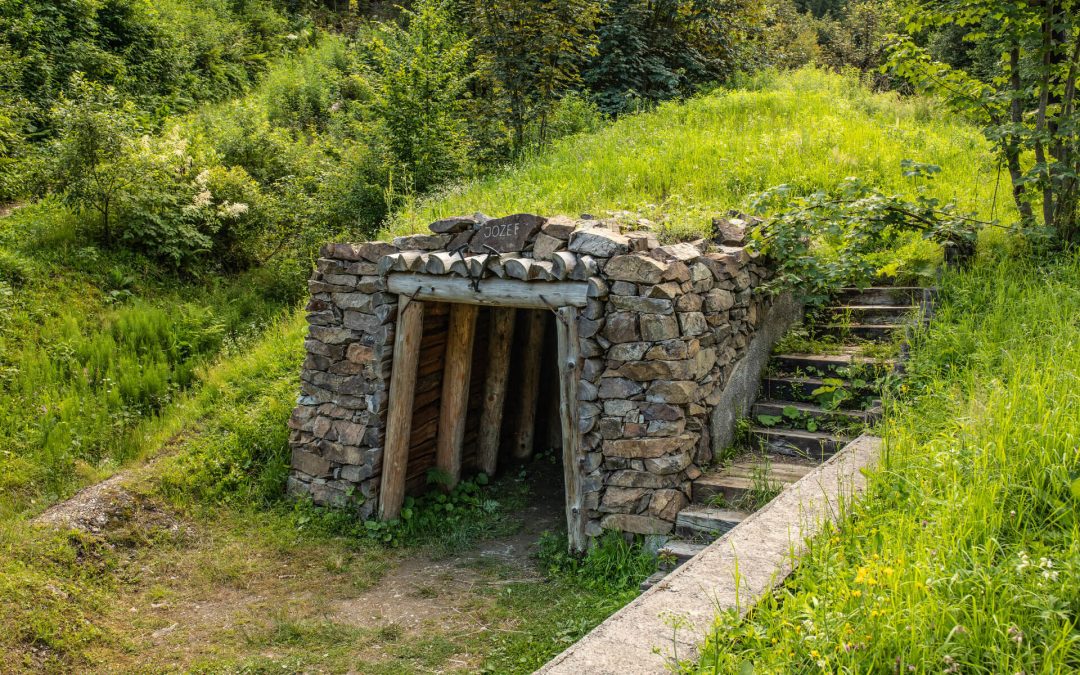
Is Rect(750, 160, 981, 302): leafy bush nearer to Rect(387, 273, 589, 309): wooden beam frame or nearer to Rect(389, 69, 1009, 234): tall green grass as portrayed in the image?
Rect(389, 69, 1009, 234): tall green grass

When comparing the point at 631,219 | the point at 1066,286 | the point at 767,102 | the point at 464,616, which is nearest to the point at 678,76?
the point at 767,102

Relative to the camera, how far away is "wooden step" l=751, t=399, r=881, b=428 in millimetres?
5637

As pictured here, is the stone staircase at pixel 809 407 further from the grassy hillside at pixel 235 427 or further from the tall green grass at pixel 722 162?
the tall green grass at pixel 722 162

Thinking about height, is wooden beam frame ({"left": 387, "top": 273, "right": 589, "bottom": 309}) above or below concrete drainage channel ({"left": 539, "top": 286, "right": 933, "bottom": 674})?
above

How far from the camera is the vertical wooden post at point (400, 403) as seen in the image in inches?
255

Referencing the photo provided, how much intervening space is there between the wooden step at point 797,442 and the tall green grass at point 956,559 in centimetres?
123

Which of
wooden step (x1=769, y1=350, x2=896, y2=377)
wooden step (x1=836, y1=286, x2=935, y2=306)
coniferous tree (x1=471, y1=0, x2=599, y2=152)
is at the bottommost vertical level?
wooden step (x1=769, y1=350, x2=896, y2=377)

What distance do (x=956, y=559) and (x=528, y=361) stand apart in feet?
17.0

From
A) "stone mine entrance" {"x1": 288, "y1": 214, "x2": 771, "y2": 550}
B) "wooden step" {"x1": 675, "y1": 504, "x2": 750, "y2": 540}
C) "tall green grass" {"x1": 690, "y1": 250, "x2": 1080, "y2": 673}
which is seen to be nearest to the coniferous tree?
"stone mine entrance" {"x1": 288, "y1": 214, "x2": 771, "y2": 550}

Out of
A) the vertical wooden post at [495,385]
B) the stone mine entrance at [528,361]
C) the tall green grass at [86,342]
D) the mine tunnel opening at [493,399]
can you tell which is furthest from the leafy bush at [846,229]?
the tall green grass at [86,342]

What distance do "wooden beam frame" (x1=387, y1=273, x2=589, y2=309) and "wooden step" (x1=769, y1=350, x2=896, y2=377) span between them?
207 centimetres

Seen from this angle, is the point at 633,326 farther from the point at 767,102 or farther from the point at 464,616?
the point at 767,102

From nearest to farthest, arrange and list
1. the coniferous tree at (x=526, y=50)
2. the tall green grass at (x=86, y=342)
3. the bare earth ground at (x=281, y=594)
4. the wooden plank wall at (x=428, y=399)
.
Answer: the bare earth ground at (x=281, y=594), the wooden plank wall at (x=428, y=399), the tall green grass at (x=86, y=342), the coniferous tree at (x=526, y=50)

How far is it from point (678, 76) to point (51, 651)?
13.6 meters
